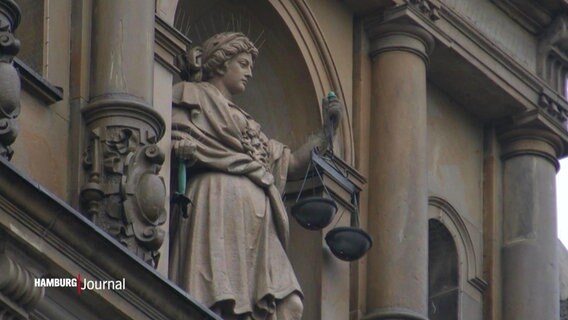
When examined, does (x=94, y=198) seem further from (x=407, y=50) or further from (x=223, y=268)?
(x=407, y=50)


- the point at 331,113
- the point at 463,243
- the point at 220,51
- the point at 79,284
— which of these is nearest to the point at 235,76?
the point at 220,51

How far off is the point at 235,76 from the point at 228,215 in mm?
1199

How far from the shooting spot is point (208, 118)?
24.7 m

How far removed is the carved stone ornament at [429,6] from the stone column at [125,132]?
3.57m

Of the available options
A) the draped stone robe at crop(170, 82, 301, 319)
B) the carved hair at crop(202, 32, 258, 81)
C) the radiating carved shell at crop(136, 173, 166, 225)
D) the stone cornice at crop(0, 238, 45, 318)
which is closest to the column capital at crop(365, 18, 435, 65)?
the carved hair at crop(202, 32, 258, 81)

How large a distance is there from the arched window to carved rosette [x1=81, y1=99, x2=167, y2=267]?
4601 millimetres

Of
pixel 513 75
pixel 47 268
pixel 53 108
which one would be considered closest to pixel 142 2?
pixel 53 108

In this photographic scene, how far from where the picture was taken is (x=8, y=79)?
71.8 ft

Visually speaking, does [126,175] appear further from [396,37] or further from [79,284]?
[396,37]

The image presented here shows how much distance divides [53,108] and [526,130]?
568cm

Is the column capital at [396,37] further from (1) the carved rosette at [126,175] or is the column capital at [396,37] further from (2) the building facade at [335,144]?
(1) the carved rosette at [126,175]

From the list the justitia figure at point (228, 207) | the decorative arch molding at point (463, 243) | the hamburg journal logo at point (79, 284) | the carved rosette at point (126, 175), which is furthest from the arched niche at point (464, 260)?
the hamburg journal logo at point (79, 284)

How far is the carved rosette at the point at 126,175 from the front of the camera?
22.8 meters

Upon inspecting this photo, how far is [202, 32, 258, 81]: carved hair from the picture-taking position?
25.2 metres
